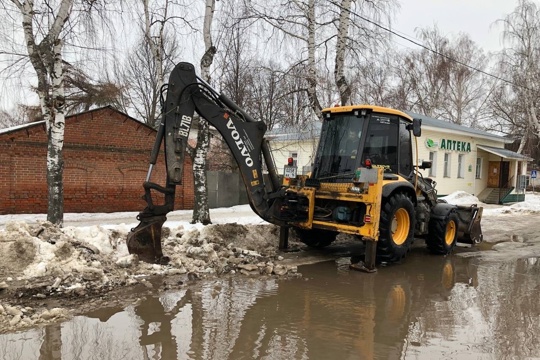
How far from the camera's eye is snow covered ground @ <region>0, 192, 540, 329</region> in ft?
19.3

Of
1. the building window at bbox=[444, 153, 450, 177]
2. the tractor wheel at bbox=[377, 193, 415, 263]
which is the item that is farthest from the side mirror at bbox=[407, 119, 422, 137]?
the building window at bbox=[444, 153, 450, 177]

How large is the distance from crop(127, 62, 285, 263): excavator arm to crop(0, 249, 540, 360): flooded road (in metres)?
1.13

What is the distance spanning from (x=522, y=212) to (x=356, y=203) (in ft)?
49.4

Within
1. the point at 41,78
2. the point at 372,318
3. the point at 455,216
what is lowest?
the point at 372,318

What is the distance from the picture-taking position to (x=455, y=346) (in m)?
4.71

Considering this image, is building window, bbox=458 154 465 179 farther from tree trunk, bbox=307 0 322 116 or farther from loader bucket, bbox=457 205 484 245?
loader bucket, bbox=457 205 484 245

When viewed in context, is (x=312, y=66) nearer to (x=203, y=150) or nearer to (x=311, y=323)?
(x=203, y=150)

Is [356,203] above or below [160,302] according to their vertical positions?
above

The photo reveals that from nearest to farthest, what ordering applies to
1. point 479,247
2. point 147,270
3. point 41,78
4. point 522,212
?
point 147,270
point 41,78
point 479,247
point 522,212

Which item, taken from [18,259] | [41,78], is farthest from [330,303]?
[41,78]

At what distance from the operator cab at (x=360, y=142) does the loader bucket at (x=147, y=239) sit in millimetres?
3259

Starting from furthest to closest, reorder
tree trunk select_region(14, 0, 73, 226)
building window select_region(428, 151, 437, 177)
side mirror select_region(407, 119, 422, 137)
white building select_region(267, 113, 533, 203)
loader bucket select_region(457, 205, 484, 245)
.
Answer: building window select_region(428, 151, 437, 177)
white building select_region(267, 113, 533, 203)
loader bucket select_region(457, 205, 484, 245)
tree trunk select_region(14, 0, 73, 226)
side mirror select_region(407, 119, 422, 137)

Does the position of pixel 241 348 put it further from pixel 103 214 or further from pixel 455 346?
pixel 103 214

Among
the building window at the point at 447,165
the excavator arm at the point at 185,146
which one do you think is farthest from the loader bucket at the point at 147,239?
the building window at the point at 447,165
